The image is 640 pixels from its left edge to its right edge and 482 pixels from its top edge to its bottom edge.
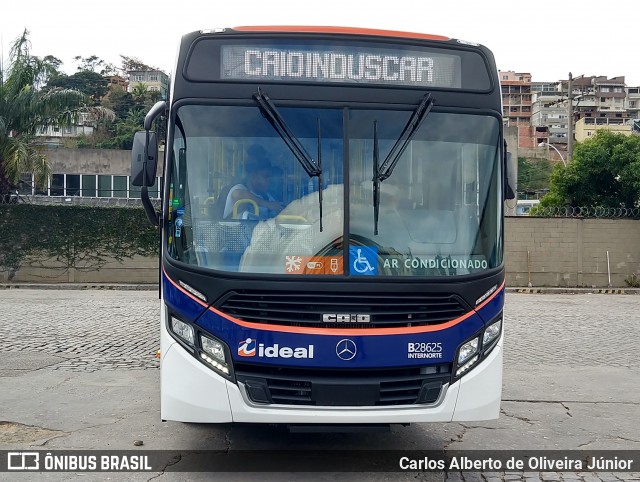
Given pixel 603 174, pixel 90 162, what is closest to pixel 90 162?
pixel 90 162

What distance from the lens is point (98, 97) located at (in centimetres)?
8700

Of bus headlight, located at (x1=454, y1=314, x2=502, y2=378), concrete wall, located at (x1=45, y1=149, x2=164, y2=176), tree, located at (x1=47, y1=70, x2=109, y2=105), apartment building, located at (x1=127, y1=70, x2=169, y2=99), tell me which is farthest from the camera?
apartment building, located at (x1=127, y1=70, x2=169, y2=99)

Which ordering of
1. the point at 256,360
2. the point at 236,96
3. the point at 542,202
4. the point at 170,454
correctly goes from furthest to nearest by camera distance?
the point at 542,202, the point at 170,454, the point at 236,96, the point at 256,360

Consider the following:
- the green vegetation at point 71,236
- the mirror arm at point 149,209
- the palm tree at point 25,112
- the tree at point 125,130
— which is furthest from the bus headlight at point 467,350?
the tree at point 125,130

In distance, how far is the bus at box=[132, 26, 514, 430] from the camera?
5.30 metres

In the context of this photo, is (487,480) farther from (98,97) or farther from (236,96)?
(98,97)

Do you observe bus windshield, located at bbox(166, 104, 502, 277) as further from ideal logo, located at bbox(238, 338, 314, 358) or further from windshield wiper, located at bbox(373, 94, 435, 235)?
ideal logo, located at bbox(238, 338, 314, 358)

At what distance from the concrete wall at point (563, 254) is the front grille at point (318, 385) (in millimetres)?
19744

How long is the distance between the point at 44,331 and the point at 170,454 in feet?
26.8

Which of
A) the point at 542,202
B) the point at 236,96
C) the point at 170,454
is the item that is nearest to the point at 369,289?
the point at 236,96

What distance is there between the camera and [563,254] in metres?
24.5

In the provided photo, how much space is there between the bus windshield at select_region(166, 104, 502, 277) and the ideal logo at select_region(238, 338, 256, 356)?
19.3 inches

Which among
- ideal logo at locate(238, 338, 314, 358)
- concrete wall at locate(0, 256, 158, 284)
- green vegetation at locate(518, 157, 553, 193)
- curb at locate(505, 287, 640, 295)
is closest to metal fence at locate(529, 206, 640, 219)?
curb at locate(505, 287, 640, 295)

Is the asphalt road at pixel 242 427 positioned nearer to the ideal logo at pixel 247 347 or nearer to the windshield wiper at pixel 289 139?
the ideal logo at pixel 247 347
